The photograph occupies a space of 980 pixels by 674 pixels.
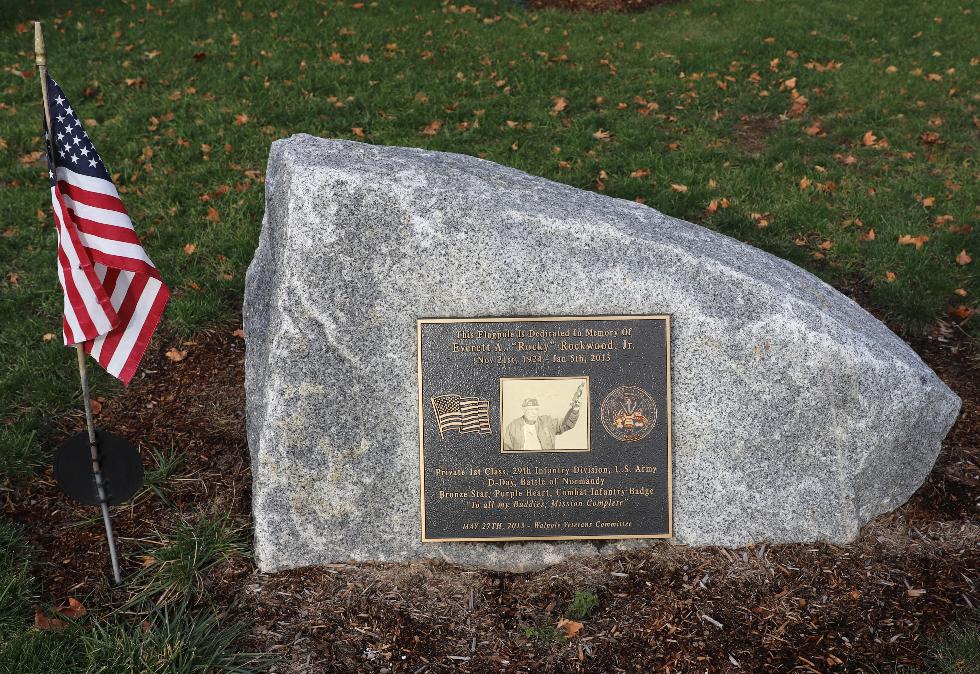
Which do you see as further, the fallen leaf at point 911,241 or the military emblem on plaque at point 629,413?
the fallen leaf at point 911,241

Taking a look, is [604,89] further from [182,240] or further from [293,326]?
[293,326]

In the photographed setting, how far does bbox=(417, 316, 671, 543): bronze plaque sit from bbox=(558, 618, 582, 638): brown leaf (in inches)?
14.7

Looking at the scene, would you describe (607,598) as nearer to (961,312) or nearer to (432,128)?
(961,312)

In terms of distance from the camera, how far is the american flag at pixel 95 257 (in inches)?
123

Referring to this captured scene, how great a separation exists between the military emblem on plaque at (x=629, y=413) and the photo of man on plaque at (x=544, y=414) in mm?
98

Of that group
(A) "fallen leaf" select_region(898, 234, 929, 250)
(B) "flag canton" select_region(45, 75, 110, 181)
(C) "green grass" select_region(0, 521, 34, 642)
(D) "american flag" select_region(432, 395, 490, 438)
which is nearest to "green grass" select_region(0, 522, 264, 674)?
(C) "green grass" select_region(0, 521, 34, 642)

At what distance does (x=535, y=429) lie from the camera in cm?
350

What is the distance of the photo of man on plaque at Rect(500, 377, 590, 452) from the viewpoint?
3.45 m

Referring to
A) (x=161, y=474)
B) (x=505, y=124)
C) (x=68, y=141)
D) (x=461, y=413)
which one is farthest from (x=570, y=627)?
(x=505, y=124)

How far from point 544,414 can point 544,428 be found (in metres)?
0.06

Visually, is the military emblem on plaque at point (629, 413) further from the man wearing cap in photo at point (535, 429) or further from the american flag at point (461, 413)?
the american flag at point (461, 413)

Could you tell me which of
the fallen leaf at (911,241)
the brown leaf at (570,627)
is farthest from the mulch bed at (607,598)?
the fallen leaf at (911,241)

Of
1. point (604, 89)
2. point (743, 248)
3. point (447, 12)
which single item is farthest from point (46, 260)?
point (447, 12)

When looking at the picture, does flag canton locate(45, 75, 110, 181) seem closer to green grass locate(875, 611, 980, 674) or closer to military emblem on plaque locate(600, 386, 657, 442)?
military emblem on plaque locate(600, 386, 657, 442)
